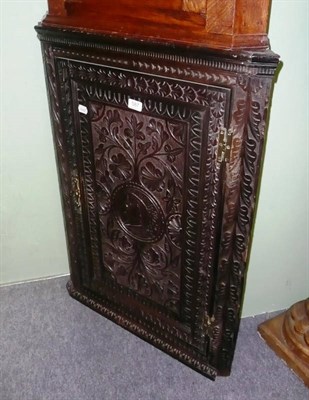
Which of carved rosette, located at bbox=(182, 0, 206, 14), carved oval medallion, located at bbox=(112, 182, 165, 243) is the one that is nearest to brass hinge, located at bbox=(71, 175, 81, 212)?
carved oval medallion, located at bbox=(112, 182, 165, 243)

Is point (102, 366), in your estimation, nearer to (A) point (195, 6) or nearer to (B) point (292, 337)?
(B) point (292, 337)

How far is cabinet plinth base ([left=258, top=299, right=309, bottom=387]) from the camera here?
4.64ft

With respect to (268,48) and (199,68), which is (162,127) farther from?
(268,48)

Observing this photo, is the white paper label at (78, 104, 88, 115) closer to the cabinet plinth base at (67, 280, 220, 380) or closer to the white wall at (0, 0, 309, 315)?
the white wall at (0, 0, 309, 315)

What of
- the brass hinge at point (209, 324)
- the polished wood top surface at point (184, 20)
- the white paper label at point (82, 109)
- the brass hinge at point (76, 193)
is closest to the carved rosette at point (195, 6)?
the polished wood top surface at point (184, 20)

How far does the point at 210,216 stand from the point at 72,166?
519 mm

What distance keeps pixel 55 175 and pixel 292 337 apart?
105 centimetres

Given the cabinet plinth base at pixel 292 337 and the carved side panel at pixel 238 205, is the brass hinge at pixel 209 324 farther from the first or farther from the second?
the cabinet plinth base at pixel 292 337

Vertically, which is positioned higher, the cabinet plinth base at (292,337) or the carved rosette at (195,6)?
the carved rosette at (195,6)

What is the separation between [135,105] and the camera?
1131 mm

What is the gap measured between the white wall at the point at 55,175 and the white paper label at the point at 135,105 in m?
0.37

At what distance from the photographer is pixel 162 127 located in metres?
1.11

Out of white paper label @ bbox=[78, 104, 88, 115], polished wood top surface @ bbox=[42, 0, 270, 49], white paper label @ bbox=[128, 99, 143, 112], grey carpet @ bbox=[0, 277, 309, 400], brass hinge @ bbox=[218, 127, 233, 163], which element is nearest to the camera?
polished wood top surface @ bbox=[42, 0, 270, 49]

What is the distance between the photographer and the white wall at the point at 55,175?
3.72ft
